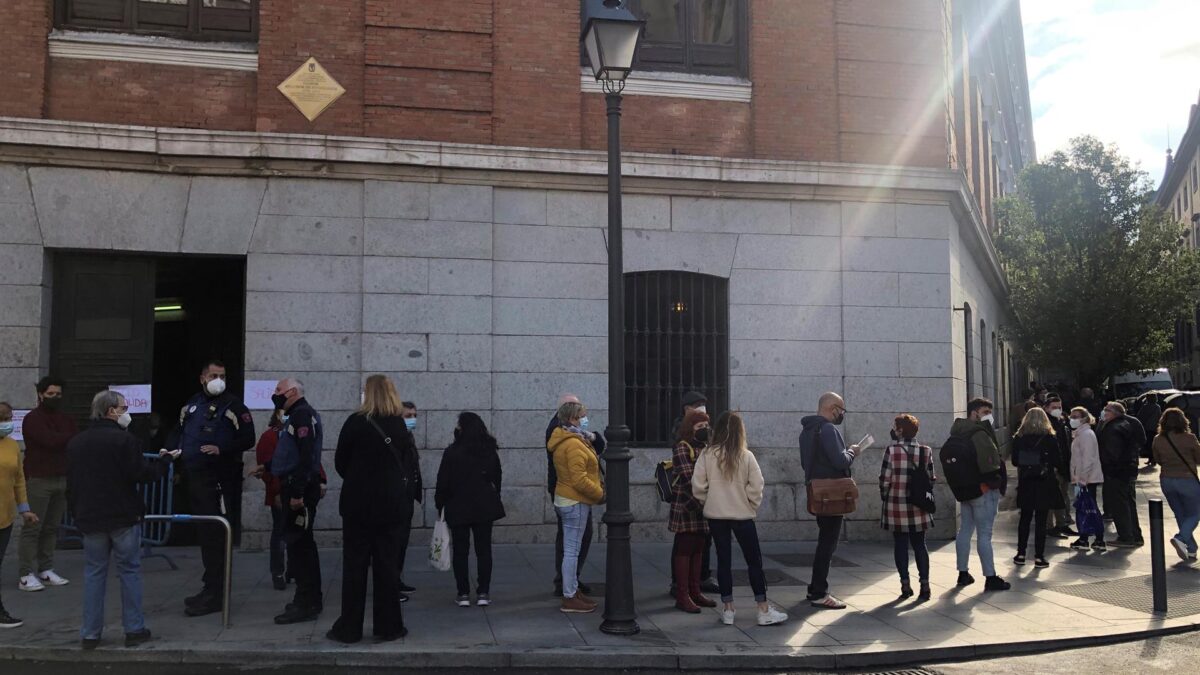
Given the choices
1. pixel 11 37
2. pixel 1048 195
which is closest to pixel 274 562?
pixel 11 37

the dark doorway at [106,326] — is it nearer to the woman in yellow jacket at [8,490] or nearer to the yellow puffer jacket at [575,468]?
the woman in yellow jacket at [8,490]

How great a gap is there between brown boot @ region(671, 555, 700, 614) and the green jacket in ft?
9.91

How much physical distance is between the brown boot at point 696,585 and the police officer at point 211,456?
3.72 meters

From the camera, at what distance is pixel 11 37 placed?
10.4m

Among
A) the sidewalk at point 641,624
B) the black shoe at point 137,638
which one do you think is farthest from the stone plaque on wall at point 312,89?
the black shoe at point 137,638

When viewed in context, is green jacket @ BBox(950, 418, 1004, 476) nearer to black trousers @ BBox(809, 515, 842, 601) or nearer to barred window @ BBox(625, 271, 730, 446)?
black trousers @ BBox(809, 515, 842, 601)

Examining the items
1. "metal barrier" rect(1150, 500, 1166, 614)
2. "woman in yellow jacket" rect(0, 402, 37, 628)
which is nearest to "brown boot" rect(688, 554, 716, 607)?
"metal barrier" rect(1150, 500, 1166, 614)

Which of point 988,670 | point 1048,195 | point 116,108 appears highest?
point 1048,195

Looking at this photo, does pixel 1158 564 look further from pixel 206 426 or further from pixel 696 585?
pixel 206 426

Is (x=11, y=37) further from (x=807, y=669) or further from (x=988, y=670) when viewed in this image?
(x=988, y=670)

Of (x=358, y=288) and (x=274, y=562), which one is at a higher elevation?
(x=358, y=288)

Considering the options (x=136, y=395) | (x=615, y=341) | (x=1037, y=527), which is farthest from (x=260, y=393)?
(x=1037, y=527)

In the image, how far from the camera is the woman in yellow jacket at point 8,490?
7.15 meters

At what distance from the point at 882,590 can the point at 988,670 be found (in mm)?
2306
